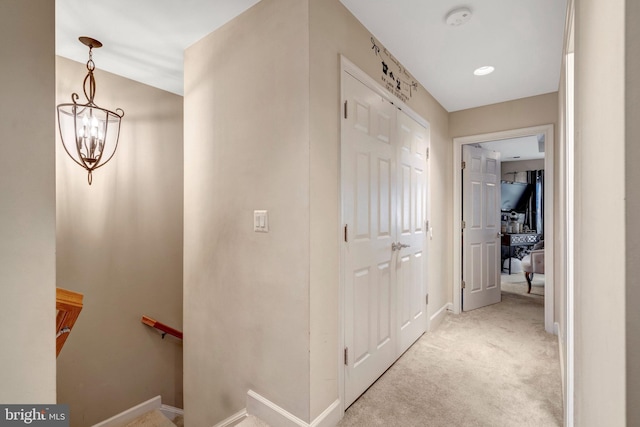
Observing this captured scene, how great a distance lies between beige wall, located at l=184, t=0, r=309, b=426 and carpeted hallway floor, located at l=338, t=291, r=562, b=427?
0.69 m

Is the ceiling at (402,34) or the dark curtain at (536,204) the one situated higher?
the ceiling at (402,34)

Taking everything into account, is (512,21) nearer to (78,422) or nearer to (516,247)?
(78,422)

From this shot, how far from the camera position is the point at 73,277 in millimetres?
2416

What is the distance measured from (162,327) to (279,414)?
5.87 feet

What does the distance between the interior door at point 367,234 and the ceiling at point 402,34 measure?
0.49m

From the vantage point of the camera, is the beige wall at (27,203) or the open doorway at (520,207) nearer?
the beige wall at (27,203)

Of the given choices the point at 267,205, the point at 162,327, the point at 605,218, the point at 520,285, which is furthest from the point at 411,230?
the point at 520,285

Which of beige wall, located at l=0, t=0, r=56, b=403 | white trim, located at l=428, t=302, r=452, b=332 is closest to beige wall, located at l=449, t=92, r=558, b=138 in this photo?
white trim, located at l=428, t=302, r=452, b=332

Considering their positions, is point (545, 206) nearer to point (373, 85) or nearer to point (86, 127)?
point (373, 85)

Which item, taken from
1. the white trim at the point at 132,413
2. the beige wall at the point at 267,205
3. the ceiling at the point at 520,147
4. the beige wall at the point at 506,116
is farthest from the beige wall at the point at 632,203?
the ceiling at the point at 520,147

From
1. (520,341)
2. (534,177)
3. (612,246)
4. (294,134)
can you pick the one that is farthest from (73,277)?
(534,177)

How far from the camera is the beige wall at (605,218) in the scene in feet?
1.47

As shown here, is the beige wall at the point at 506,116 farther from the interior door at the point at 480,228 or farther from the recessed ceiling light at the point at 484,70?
the recessed ceiling light at the point at 484,70

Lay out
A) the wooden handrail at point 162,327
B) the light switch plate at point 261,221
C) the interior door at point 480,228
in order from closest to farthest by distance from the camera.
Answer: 1. the light switch plate at point 261,221
2. the wooden handrail at point 162,327
3. the interior door at point 480,228
